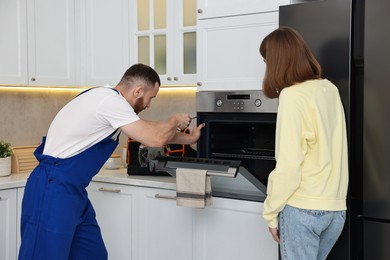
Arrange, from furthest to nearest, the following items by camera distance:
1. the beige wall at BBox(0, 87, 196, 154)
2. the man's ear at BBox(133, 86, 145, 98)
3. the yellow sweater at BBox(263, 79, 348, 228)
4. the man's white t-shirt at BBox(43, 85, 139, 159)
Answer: the beige wall at BBox(0, 87, 196, 154) < the man's ear at BBox(133, 86, 145, 98) < the man's white t-shirt at BBox(43, 85, 139, 159) < the yellow sweater at BBox(263, 79, 348, 228)

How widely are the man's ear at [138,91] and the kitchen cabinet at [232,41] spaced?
0.60m

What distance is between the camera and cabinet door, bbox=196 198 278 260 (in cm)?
272

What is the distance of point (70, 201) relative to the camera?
7.66 ft

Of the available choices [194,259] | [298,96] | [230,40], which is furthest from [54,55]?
[298,96]

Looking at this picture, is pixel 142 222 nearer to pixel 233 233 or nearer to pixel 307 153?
pixel 233 233

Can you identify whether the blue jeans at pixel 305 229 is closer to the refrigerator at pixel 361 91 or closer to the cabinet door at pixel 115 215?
the refrigerator at pixel 361 91

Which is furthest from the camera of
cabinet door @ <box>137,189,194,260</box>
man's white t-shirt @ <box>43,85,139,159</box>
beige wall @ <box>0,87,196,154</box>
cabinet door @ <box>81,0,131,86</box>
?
beige wall @ <box>0,87,196,154</box>

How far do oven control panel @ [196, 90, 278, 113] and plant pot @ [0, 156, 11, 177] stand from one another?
146cm

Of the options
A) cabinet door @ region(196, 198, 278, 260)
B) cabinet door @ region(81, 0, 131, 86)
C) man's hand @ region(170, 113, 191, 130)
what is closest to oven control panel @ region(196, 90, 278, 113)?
man's hand @ region(170, 113, 191, 130)

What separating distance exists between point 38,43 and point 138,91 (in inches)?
59.0

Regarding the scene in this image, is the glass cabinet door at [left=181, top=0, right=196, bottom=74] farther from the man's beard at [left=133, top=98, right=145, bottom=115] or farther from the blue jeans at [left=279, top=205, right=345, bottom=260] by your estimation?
the blue jeans at [left=279, top=205, right=345, bottom=260]

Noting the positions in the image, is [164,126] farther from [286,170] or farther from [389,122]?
[389,122]

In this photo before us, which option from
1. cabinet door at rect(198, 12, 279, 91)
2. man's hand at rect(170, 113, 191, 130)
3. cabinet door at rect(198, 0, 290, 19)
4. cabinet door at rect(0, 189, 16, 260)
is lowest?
cabinet door at rect(0, 189, 16, 260)

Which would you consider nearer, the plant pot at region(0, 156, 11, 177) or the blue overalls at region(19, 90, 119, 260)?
the blue overalls at region(19, 90, 119, 260)
